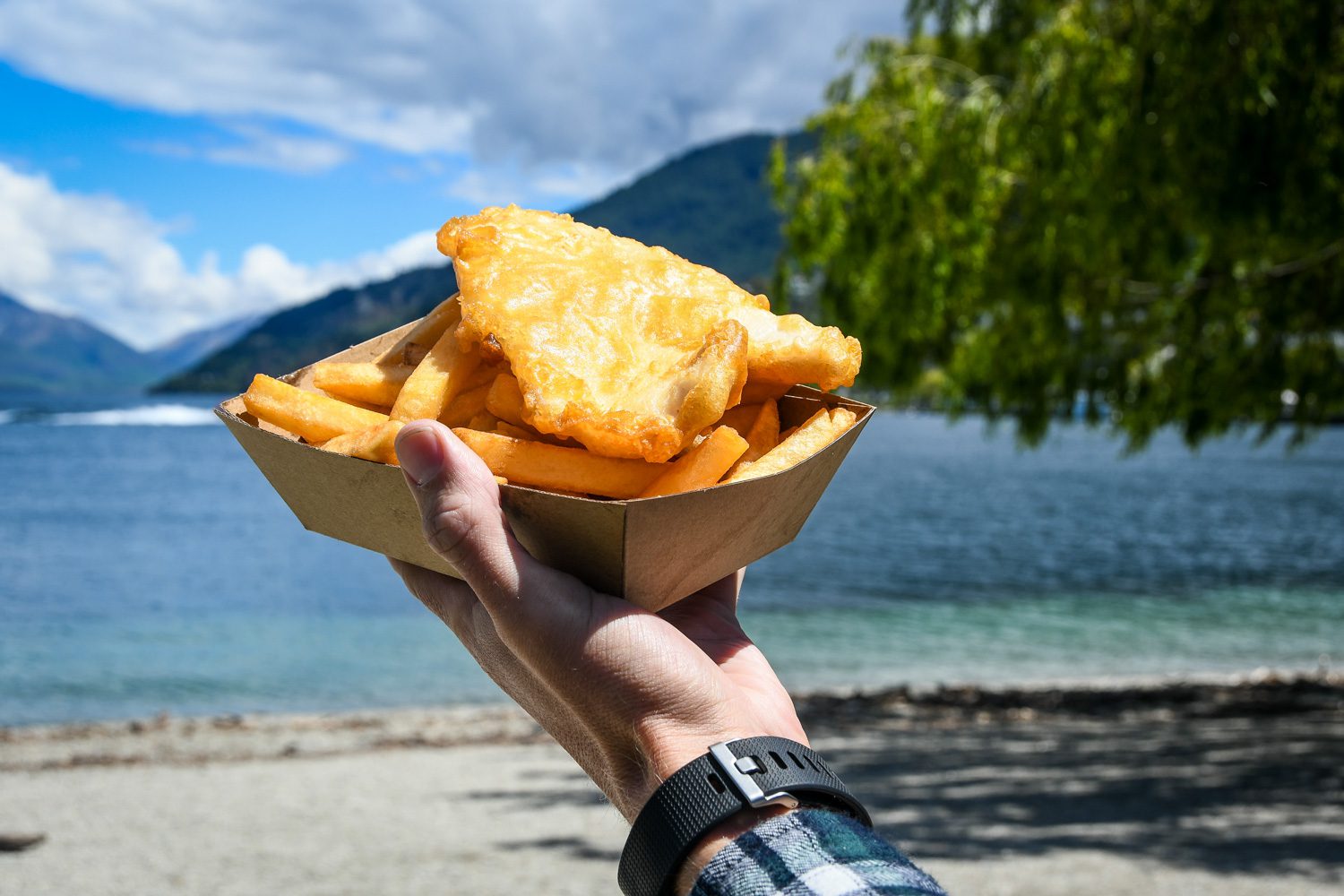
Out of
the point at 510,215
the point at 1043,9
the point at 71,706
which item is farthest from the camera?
the point at 71,706

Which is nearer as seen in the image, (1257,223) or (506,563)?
(506,563)

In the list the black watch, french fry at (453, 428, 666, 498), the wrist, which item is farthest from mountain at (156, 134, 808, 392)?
the wrist

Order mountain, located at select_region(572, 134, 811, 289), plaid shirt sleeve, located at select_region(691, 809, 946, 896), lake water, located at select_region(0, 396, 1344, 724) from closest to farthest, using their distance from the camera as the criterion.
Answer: plaid shirt sleeve, located at select_region(691, 809, 946, 896)
lake water, located at select_region(0, 396, 1344, 724)
mountain, located at select_region(572, 134, 811, 289)

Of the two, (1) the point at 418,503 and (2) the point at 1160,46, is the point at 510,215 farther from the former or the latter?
(2) the point at 1160,46

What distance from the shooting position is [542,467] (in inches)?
69.8

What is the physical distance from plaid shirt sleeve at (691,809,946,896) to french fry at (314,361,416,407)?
1211 mm

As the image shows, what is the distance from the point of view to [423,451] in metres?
1.65

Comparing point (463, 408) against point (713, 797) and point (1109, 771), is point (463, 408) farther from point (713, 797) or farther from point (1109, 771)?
point (1109, 771)

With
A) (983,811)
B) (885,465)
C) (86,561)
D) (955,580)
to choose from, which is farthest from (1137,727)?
(885,465)

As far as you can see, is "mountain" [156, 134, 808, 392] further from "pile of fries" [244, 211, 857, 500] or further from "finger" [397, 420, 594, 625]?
→ "finger" [397, 420, 594, 625]

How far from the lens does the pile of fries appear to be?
1766 millimetres

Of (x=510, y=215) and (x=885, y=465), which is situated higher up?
(x=510, y=215)

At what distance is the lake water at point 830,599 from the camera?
55.8 feet

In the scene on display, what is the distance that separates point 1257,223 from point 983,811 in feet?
15.5
